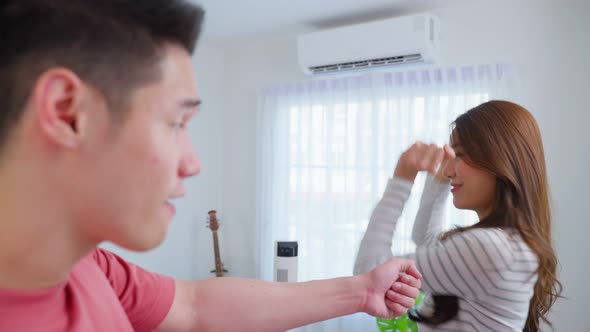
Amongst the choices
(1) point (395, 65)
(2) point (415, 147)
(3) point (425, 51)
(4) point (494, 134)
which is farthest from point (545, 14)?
(2) point (415, 147)

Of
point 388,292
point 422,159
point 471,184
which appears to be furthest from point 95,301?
point 471,184

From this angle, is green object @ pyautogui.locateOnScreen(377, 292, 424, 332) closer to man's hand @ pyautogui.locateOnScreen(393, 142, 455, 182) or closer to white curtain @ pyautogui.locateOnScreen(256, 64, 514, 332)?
white curtain @ pyautogui.locateOnScreen(256, 64, 514, 332)

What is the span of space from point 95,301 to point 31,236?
0.62 feet

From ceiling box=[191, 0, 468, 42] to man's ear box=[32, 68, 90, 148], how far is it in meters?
2.31

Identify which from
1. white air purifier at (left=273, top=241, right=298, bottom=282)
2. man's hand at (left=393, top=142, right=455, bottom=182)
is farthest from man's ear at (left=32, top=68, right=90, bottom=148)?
white air purifier at (left=273, top=241, right=298, bottom=282)

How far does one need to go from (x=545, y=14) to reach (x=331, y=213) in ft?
5.90

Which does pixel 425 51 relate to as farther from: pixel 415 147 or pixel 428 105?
pixel 415 147

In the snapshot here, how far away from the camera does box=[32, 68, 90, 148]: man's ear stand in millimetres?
422

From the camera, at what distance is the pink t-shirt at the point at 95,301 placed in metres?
0.48

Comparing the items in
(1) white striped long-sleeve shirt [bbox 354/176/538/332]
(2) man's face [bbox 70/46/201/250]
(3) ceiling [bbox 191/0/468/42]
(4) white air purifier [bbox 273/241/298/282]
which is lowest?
(4) white air purifier [bbox 273/241/298/282]

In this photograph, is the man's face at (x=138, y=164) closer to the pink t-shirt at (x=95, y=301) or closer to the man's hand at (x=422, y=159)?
the pink t-shirt at (x=95, y=301)

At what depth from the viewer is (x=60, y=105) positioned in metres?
0.44

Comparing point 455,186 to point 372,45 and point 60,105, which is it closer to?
point 60,105

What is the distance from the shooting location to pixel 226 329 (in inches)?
33.0
